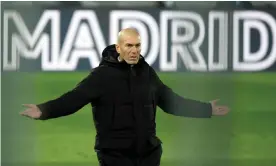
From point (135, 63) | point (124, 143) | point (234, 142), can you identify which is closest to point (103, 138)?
point (124, 143)

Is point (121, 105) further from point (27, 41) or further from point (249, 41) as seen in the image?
point (249, 41)

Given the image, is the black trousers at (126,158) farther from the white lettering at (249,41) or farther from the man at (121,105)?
the white lettering at (249,41)

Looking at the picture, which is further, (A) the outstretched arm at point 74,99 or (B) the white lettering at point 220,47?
(B) the white lettering at point 220,47

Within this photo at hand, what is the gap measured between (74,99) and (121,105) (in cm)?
17

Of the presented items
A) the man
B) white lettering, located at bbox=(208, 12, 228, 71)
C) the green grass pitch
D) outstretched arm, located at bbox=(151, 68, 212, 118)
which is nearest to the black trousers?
the man

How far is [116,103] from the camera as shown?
7.91ft

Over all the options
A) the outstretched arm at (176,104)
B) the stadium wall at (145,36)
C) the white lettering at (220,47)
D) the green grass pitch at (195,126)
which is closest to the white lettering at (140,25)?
the stadium wall at (145,36)

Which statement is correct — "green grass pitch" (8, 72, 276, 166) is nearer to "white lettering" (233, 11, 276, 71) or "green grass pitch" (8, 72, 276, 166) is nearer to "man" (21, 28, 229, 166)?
"white lettering" (233, 11, 276, 71)

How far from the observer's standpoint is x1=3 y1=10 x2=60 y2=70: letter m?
3.39 meters

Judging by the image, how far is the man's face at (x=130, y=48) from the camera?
7.87 ft

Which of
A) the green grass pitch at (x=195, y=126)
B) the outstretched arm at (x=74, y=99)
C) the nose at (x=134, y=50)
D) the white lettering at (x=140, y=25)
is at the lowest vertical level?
the green grass pitch at (x=195, y=126)

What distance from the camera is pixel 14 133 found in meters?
3.45

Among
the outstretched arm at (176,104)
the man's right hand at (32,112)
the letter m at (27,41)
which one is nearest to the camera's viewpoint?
the man's right hand at (32,112)

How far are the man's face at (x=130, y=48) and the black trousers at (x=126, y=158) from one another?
1.11 feet
